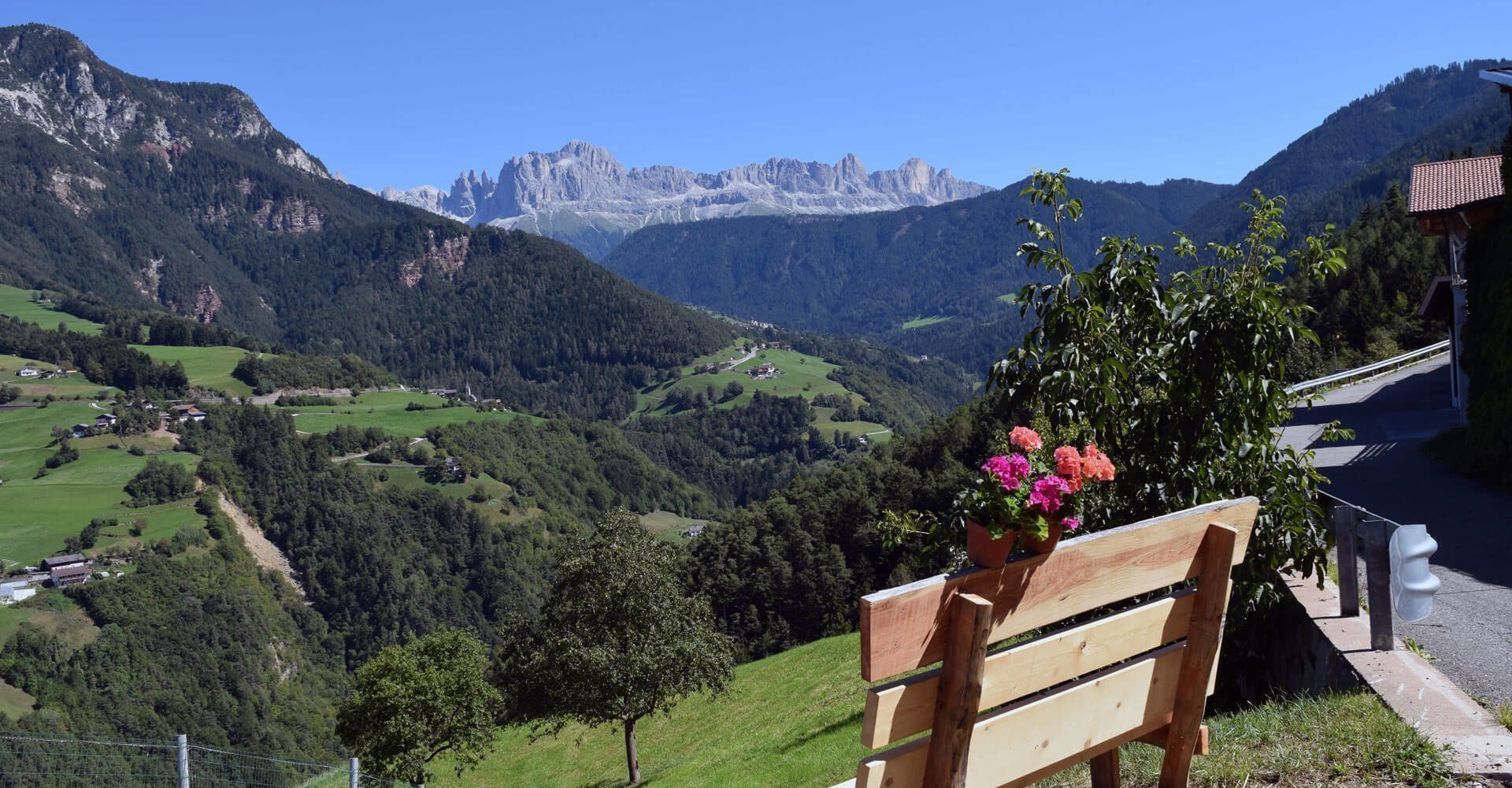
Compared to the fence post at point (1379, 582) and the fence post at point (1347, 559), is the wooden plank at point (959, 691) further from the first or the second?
the fence post at point (1347, 559)

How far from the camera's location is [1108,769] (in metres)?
4.03

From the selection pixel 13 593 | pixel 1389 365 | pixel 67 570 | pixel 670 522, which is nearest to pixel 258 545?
pixel 67 570

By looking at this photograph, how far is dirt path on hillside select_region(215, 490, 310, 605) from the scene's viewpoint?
115m

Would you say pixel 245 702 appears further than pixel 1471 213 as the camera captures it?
Yes

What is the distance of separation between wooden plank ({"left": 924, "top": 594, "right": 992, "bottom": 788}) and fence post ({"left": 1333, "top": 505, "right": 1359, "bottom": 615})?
4.63m

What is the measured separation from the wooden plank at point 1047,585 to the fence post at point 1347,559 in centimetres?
328

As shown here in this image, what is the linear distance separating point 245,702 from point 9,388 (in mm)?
90679

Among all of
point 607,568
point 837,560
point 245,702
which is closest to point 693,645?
point 607,568

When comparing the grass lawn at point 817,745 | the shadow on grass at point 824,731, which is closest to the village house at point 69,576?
the grass lawn at point 817,745

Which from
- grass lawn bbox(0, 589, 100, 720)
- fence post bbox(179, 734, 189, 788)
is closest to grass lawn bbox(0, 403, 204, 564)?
grass lawn bbox(0, 589, 100, 720)

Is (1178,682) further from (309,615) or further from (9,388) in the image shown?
(9,388)

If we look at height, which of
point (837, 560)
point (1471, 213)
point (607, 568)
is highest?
point (1471, 213)

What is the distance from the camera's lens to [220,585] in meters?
97.5

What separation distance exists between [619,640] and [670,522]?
→ 124 metres
